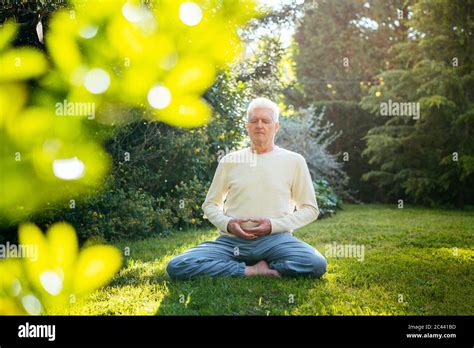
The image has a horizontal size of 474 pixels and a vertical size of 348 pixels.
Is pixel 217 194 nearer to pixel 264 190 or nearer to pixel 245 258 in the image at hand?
pixel 264 190

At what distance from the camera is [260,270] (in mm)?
3260

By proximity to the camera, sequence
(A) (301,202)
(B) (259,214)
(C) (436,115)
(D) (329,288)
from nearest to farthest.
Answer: (D) (329,288), (B) (259,214), (A) (301,202), (C) (436,115)

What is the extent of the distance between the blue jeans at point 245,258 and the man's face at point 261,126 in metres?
0.69

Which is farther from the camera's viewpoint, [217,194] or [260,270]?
[217,194]

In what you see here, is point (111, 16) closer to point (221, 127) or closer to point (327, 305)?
point (327, 305)

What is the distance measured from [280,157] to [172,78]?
2.71 meters

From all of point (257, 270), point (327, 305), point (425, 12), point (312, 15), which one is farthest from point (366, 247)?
point (312, 15)

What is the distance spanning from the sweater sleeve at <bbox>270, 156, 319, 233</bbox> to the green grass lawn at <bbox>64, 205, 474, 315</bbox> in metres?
0.39

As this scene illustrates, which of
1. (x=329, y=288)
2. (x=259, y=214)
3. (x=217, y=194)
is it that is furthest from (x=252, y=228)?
(x=329, y=288)

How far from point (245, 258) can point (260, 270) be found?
17 cm
